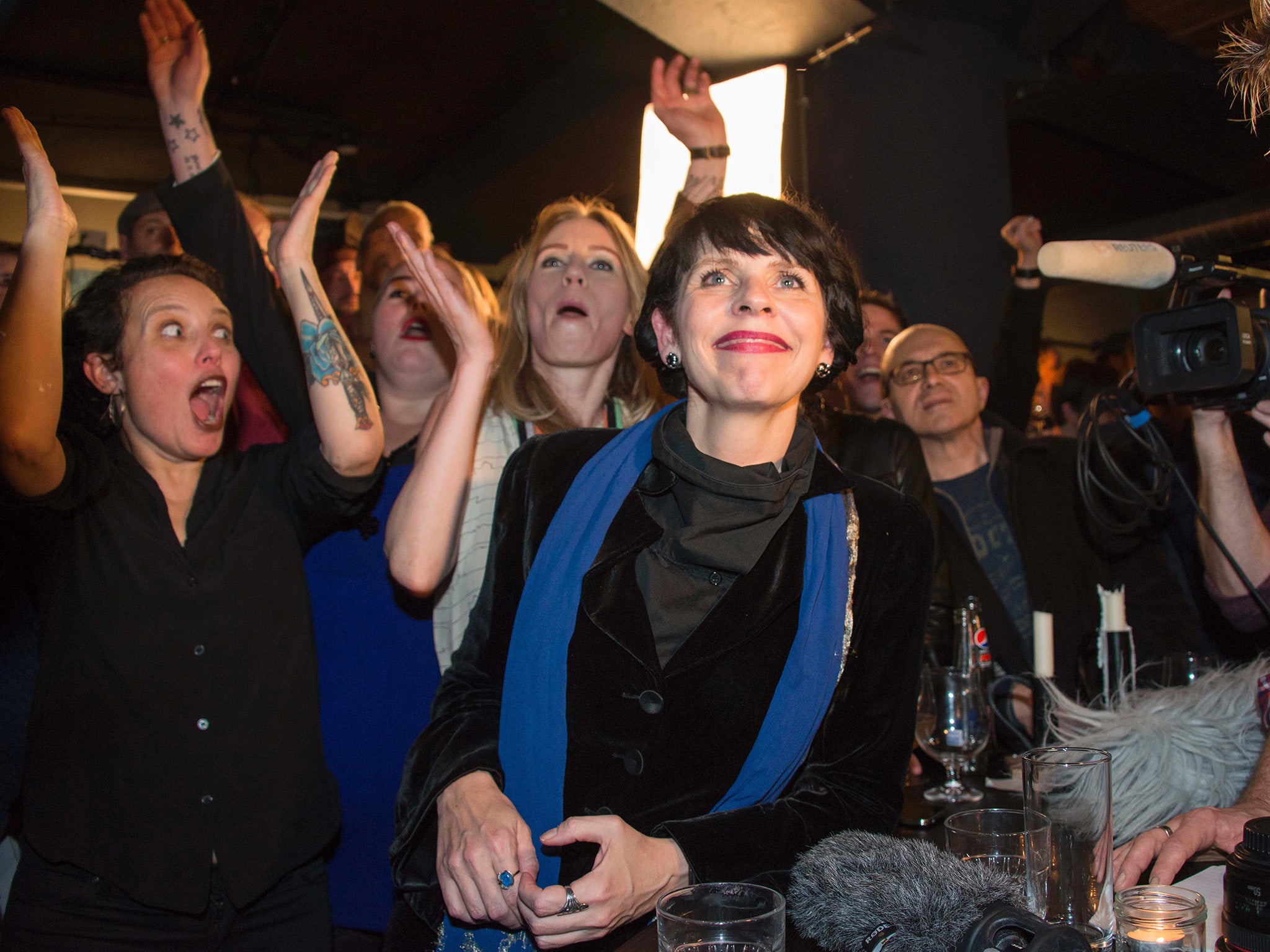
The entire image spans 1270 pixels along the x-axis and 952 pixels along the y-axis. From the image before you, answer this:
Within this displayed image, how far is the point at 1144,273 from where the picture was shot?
1737 millimetres

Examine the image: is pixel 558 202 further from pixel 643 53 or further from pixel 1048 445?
pixel 643 53

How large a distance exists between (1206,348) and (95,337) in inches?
81.0

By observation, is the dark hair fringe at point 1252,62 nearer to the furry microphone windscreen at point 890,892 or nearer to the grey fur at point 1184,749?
the grey fur at point 1184,749

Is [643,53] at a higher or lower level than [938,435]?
higher

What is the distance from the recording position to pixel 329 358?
181 centimetres

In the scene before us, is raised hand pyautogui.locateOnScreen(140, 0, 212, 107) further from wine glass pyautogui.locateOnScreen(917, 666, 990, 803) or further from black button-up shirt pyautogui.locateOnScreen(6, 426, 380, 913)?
wine glass pyautogui.locateOnScreen(917, 666, 990, 803)

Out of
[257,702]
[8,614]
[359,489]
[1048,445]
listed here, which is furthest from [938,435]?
[8,614]

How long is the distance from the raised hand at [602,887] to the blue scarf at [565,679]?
0.19 metres

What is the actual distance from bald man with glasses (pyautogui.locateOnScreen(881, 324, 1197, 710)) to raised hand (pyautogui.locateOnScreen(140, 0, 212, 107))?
81.7 inches

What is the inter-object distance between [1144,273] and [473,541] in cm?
143

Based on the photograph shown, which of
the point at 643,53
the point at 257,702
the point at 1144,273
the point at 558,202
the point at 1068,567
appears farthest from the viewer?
the point at 643,53

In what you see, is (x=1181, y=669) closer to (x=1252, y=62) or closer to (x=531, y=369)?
(x=1252, y=62)

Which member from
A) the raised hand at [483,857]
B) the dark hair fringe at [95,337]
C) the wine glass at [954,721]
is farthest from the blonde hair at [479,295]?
the wine glass at [954,721]

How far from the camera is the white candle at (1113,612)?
181cm
